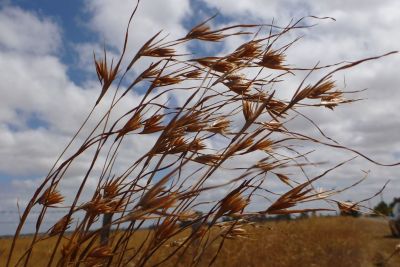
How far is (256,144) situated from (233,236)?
37 cm

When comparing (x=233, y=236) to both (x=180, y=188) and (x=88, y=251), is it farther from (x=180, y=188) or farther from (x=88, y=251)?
(x=88, y=251)

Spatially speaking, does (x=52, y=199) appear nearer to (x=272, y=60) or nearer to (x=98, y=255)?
(x=98, y=255)

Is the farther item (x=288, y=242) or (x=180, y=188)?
(x=288, y=242)

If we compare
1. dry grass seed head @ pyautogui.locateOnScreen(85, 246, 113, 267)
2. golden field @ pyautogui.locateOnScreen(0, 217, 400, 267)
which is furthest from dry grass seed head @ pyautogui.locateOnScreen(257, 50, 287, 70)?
golden field @ pyautogui.locateOnScreen(0, 217, 400, 267)

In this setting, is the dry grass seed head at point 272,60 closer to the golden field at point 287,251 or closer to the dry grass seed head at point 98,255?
the dry grass seed head at point 98,255

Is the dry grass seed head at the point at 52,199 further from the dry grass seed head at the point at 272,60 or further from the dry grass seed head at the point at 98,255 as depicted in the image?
the dry grass seed head at the point at 272,60

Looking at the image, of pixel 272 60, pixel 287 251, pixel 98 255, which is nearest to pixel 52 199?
pixel 98 255

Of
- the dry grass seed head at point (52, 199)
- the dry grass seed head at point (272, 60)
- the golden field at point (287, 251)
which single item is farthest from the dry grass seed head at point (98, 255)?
the golden field at point (287, 251)

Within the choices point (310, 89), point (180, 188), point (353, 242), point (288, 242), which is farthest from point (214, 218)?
point (353, 242)

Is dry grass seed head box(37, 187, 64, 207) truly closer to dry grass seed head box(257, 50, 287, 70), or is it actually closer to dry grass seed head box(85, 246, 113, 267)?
dry grass seed head box(85, 246, 113, 267)

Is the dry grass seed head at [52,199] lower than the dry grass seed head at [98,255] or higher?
higher

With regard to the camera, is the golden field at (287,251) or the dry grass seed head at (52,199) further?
the golden field at (287,251)

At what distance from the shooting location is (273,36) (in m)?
1.78

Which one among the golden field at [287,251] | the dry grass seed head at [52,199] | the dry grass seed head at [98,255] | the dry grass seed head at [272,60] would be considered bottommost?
the dry grass seed head at [98,255]
